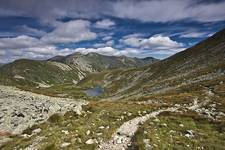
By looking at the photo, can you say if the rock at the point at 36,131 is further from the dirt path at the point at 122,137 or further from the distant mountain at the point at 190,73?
the distant mountain at the point at 190,73

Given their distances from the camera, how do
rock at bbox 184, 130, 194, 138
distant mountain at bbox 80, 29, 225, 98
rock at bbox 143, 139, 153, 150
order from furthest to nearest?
distant mountain at bbox 80, 29, 225, 98, rock at bbox 184, 130, 194, 138, rock at bbox 143, 139, 153, 150

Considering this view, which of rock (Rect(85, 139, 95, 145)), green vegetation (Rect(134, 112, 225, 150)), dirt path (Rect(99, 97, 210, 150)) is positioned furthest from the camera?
rock (Rect(85, 139, 95, 145))

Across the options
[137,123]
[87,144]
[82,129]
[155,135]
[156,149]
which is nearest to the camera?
[156,149]

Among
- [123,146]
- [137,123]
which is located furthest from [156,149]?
[137,123]

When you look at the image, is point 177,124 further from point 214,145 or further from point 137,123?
point 214,145

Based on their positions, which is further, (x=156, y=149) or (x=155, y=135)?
(x=155, y=135)

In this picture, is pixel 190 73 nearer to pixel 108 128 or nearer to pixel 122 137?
pixel 108 128

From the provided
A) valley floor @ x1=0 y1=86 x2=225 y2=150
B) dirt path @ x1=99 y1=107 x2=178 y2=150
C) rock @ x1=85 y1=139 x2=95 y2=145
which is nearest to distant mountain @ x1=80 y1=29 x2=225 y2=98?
valley floor @ x1=0 y1=86 x2=225 y2=150

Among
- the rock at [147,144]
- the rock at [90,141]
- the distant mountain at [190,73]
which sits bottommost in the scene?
the rock at [147,144]

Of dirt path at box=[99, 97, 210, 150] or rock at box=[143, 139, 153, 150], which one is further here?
dirt path at box=[99, 97, 210, 150]

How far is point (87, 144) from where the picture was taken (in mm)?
18188

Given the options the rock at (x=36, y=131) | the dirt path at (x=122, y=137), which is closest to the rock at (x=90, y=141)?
the dirt path at (x=122, y=137)

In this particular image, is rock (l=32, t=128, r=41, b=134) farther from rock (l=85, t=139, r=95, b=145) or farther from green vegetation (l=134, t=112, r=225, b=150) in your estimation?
green vegetation (l=134, t=112, r=225, b=150)

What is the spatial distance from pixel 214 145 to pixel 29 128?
55.0ft
